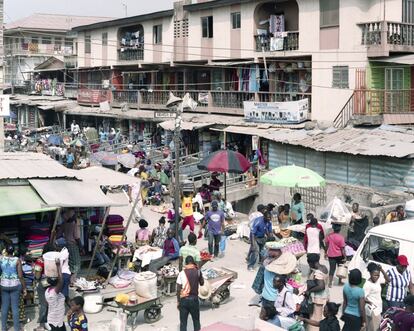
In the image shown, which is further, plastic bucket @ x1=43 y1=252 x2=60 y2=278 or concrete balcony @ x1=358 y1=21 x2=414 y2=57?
concrete balcony @ x1=358 y1=21 x2=414 y2=57

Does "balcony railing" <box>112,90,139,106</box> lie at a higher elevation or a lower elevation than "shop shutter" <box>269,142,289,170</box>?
higher

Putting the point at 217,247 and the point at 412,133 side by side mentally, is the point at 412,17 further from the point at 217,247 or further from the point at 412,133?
the point at 217,247

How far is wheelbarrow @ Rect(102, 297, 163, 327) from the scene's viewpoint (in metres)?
11.1

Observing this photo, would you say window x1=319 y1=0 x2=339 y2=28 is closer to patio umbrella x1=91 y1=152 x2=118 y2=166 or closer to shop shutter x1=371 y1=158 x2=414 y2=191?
shop shutter x1=371 y1=158 x2=414 y2=191

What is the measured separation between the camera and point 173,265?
43.1ft

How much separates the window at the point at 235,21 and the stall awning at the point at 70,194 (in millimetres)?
17522

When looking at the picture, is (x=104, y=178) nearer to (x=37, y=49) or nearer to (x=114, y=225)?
(x=114, y=225)

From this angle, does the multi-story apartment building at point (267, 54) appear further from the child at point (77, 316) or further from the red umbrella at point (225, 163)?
the child at point (77, 316)

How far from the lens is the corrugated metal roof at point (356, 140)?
60.2ft

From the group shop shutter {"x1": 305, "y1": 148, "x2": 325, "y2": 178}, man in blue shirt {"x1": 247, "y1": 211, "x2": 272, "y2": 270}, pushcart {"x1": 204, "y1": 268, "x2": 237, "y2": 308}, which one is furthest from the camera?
shop shutter {"x1": 305, "y1": 148, "x2": 325, "y2": 178}

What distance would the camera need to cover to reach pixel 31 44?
5816cm

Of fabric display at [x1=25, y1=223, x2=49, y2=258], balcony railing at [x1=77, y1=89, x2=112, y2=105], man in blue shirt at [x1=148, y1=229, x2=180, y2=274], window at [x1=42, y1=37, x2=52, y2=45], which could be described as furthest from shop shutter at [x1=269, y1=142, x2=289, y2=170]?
window at [x1=42, y1=37, x2=52, y2=45]

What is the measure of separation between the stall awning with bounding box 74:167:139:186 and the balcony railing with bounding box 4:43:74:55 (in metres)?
43.9

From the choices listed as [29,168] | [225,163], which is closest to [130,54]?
[225,163]
